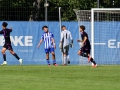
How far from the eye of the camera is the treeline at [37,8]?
34.9 meters

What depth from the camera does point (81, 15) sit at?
1114 inches

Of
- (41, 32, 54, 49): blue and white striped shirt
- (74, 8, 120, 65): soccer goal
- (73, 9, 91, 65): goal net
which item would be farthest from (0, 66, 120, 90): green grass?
(74, 8, 120, 65): soccer goal

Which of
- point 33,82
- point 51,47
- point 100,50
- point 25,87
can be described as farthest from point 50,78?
point 100,50

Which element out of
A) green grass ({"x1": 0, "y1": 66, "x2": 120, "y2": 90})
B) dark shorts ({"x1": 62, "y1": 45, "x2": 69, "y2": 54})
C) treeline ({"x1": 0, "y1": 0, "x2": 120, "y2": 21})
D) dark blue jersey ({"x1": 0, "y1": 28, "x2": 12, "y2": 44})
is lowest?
dark shorts ({"x1": 62, "y1": 45, "x2": 69, "y2": 54})

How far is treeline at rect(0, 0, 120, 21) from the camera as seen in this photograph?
34.9 m

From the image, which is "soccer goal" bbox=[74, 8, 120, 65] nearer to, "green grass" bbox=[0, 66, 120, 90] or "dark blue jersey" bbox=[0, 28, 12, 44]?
"dark blue jersey" bbox=[0, 28, 12, 44]

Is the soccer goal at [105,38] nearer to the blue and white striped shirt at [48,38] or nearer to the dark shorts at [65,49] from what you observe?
the dark shorts at [65,49]

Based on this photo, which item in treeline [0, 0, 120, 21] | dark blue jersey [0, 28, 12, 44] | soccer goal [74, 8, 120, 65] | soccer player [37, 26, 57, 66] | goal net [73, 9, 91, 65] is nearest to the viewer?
dark blue jersey [0, 28, 12, 44]

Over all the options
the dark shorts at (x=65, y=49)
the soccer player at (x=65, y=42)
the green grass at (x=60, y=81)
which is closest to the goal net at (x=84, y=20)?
the soccer player at (x=65, y=42)

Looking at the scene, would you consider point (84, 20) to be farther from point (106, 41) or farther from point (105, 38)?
point (106, 41)

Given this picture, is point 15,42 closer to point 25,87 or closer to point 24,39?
point 24,39

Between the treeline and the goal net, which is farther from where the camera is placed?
the treeline

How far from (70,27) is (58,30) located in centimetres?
66

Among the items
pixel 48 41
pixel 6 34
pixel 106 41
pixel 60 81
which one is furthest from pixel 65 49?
pixel 60 81
